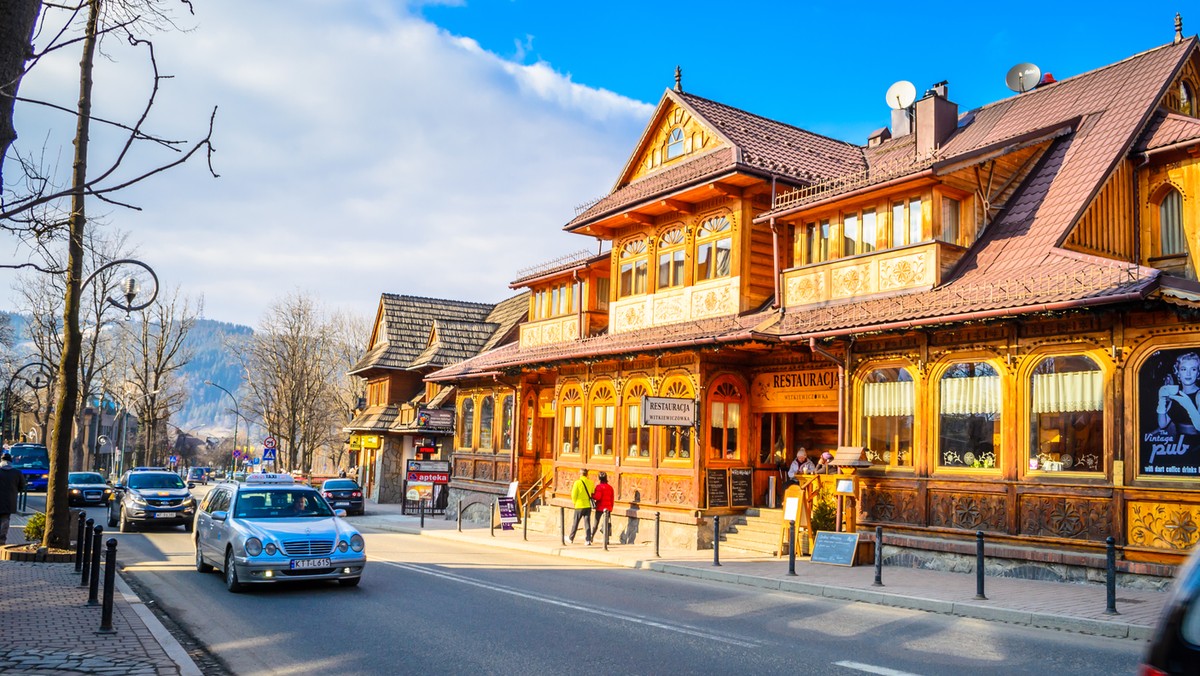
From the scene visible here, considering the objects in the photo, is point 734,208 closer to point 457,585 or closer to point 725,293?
point 725,293

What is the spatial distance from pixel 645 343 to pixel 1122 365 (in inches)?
410

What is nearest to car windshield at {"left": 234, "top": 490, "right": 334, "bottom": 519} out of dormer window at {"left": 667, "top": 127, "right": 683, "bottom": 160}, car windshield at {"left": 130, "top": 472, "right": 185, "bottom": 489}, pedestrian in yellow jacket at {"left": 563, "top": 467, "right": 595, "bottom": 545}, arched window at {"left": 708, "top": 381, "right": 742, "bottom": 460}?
pedestrian in yellow jacket at {"left": 563, "top": 467, "right": 595, "bottom": 545}

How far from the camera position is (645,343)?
22109mm

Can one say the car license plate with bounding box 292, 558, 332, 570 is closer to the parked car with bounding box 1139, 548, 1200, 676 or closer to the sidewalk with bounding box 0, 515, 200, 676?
the sidewalk with bounding box 0, 515, 200, 676

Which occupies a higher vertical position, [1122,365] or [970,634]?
[1122,365]

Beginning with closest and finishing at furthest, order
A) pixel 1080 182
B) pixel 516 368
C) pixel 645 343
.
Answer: pixel 1080 182 → pixel 645 343 → pixel 516 368

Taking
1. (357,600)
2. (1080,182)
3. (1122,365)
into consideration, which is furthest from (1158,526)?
(357,600)

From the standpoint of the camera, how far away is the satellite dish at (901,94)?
2516 centimetres

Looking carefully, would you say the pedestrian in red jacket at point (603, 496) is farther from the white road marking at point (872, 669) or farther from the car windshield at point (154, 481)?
the white road marking at point (872, 669)

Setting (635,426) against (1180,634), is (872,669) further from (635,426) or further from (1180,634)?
(635,426)

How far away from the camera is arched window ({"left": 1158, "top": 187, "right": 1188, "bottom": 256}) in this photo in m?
17.3

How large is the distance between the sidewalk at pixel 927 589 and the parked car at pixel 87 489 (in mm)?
23778

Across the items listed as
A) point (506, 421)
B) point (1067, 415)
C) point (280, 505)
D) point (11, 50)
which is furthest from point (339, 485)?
point (11, 50)

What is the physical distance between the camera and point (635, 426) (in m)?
24.1
